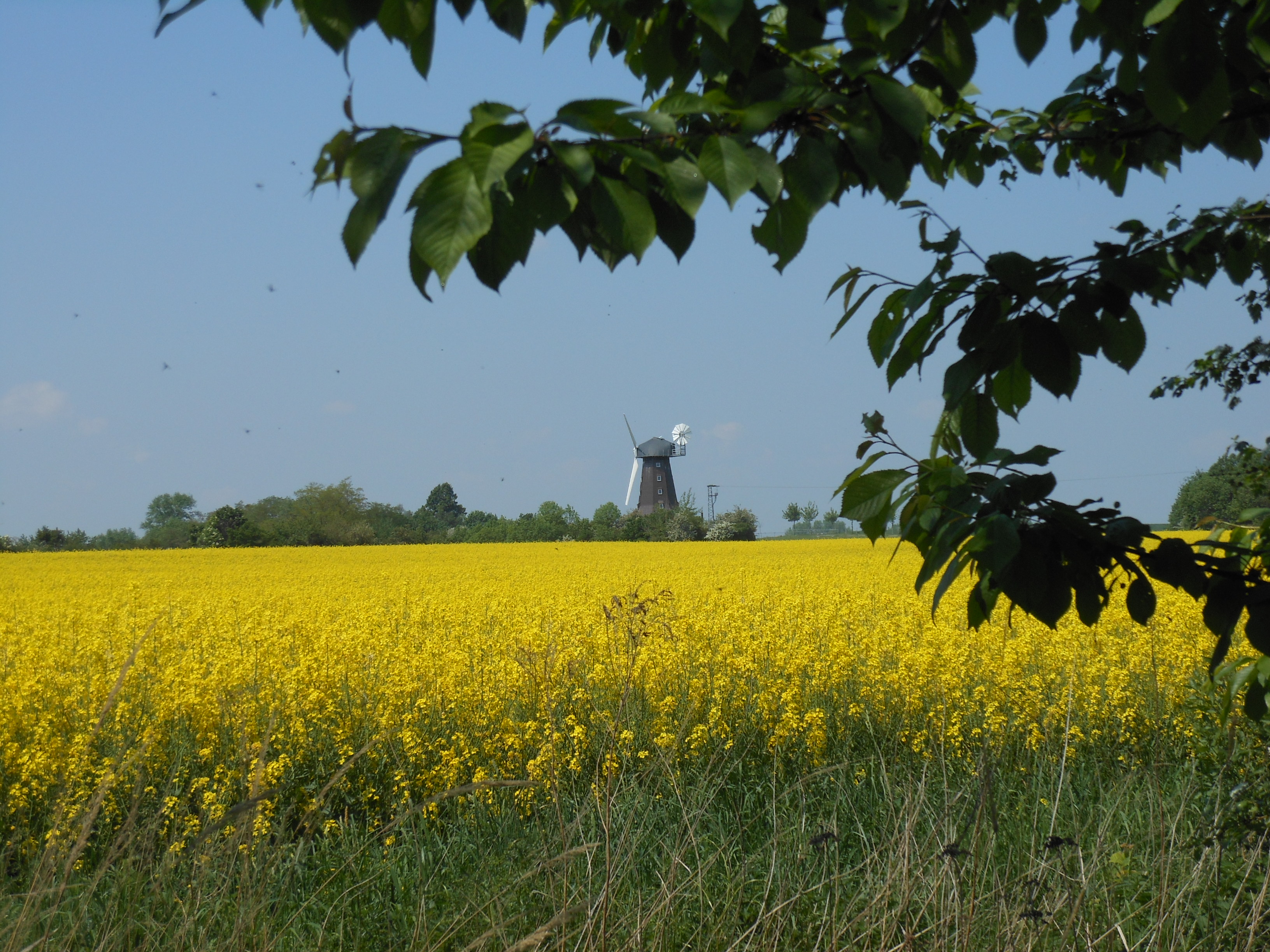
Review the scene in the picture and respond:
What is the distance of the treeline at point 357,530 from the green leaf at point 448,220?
1942 inches

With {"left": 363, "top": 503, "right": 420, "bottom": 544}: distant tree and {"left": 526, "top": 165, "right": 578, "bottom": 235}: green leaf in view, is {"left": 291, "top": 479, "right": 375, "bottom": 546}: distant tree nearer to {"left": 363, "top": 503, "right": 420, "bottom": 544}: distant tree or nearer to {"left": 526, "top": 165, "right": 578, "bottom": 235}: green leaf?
{"left": 363, "top": 503, "right": 420, "bottom": 544}: distant tree

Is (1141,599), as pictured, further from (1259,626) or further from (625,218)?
(625,218)

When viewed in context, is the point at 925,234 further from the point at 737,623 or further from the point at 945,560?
the point at 737,623

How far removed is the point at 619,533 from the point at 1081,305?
198ft

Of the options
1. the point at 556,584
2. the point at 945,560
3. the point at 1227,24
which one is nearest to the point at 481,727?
the point at 945,560

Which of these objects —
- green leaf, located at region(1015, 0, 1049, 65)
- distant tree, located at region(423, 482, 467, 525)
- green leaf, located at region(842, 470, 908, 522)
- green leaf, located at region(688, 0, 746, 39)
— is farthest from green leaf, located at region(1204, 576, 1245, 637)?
distant tree, located at region(423, 482, 467, 525)

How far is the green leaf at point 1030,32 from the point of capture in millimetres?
1392

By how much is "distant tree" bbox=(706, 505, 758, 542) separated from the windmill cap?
28664 mm

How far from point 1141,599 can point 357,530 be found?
55621 mm

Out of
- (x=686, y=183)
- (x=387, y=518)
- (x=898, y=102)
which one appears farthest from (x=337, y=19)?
(x=387, y=518)

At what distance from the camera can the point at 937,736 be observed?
5.43 metres

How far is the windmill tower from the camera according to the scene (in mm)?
85375

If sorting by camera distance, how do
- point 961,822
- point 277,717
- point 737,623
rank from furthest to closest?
1. point 737,623
2. point 277,717
3. point 961,822

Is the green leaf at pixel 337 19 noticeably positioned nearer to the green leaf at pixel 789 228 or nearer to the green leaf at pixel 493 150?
the green leaf at pixel 493 150
